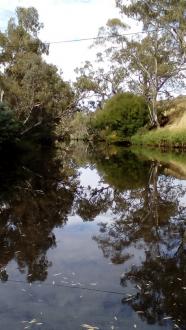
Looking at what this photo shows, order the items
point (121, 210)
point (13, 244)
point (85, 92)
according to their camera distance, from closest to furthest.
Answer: point (13, 244)
point (121, 210)
point (85, 92)

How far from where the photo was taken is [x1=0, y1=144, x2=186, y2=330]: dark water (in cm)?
535

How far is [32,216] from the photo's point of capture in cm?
1102

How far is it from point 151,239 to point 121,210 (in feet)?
10.9

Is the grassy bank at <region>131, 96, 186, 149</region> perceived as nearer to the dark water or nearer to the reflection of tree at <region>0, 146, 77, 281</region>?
the reflection of tree at <region>0, 146, 77, 281</region>

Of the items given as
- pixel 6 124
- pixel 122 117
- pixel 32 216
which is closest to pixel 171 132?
pixel 122 117

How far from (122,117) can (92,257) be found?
40286 millimetres

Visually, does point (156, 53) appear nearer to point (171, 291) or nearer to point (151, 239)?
point (151, 239)

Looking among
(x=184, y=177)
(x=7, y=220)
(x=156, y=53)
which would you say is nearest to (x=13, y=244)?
(x=7, y=220)

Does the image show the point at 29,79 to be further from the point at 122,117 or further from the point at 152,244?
the point at 152,244

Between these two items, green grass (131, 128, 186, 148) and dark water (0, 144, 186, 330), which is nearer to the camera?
dark water (0, 144, 186, 330)

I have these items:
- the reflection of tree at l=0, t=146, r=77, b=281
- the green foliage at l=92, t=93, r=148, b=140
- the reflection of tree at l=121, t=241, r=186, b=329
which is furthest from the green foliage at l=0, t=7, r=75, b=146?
the reflection of tree at l=121, t=241, r=186, b=329

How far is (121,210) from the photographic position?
12.2m

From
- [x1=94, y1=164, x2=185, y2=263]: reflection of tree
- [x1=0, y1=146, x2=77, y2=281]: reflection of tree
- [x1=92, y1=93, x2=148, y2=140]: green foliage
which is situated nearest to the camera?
[x1=0, y1=146, x2=77, y2=281]: reflection of tree

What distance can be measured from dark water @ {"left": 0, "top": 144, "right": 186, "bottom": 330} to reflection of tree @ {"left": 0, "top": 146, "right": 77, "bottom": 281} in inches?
0.7
